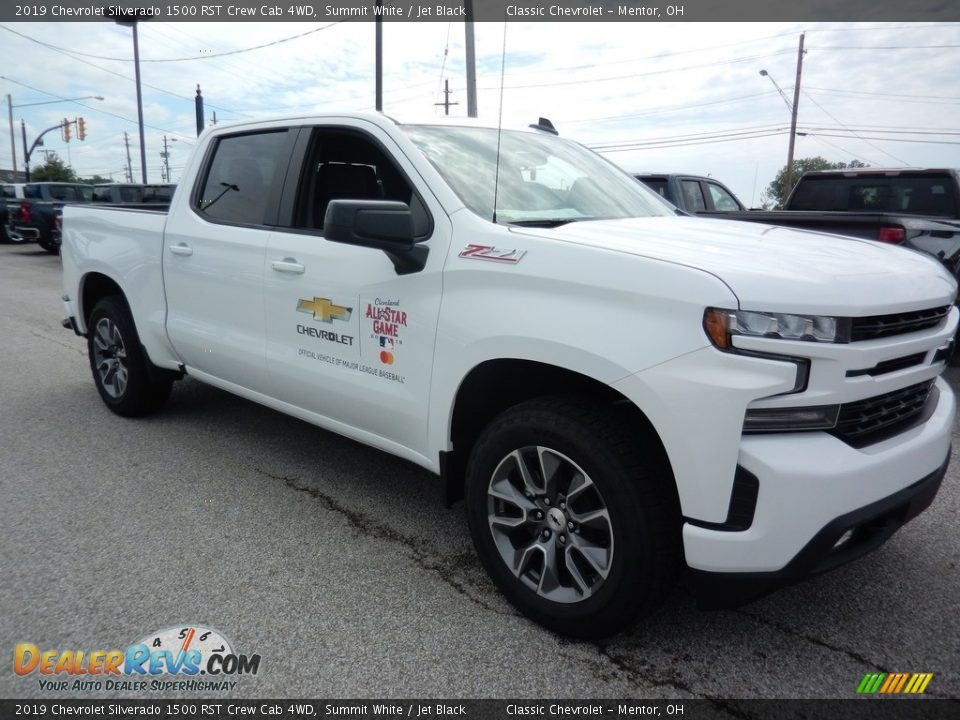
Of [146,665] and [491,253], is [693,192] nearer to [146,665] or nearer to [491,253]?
[491,253]

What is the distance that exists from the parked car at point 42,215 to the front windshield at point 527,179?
17450 mm

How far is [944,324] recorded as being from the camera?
2.60m

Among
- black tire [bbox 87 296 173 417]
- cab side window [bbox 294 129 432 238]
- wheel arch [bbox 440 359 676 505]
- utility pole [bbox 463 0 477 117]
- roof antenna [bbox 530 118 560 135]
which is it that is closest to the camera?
wheel arch [bbox 440 359 676 505]

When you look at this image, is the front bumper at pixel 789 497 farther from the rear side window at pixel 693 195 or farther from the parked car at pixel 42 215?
the parked car at pixel 42 215

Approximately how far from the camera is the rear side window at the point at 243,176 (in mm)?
3781

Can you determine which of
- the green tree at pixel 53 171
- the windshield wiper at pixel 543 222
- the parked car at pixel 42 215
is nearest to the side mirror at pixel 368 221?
the windshield wiper at pixel 543 222

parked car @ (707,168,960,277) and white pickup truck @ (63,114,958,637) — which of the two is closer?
white pickup truck @ (63,114,958,637)

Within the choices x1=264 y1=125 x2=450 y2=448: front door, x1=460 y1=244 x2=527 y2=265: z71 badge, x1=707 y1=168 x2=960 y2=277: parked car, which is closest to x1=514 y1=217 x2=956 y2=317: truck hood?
x1=460 y1=244 x2=527 y2=265: z71 badge

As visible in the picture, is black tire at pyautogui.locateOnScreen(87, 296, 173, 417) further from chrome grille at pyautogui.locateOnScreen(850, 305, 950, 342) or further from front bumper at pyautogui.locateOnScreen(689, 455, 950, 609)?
chrome grille at pyautogui.locateOnScreen(850, 305, 950, 342)

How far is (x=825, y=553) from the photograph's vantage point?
2.17 metres

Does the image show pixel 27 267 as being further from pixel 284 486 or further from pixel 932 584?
pixel 932 584

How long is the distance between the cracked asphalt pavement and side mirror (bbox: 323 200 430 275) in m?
1.36

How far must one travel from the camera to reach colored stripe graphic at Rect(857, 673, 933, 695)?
2.33m

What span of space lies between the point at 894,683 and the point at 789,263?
1412 millimetres
